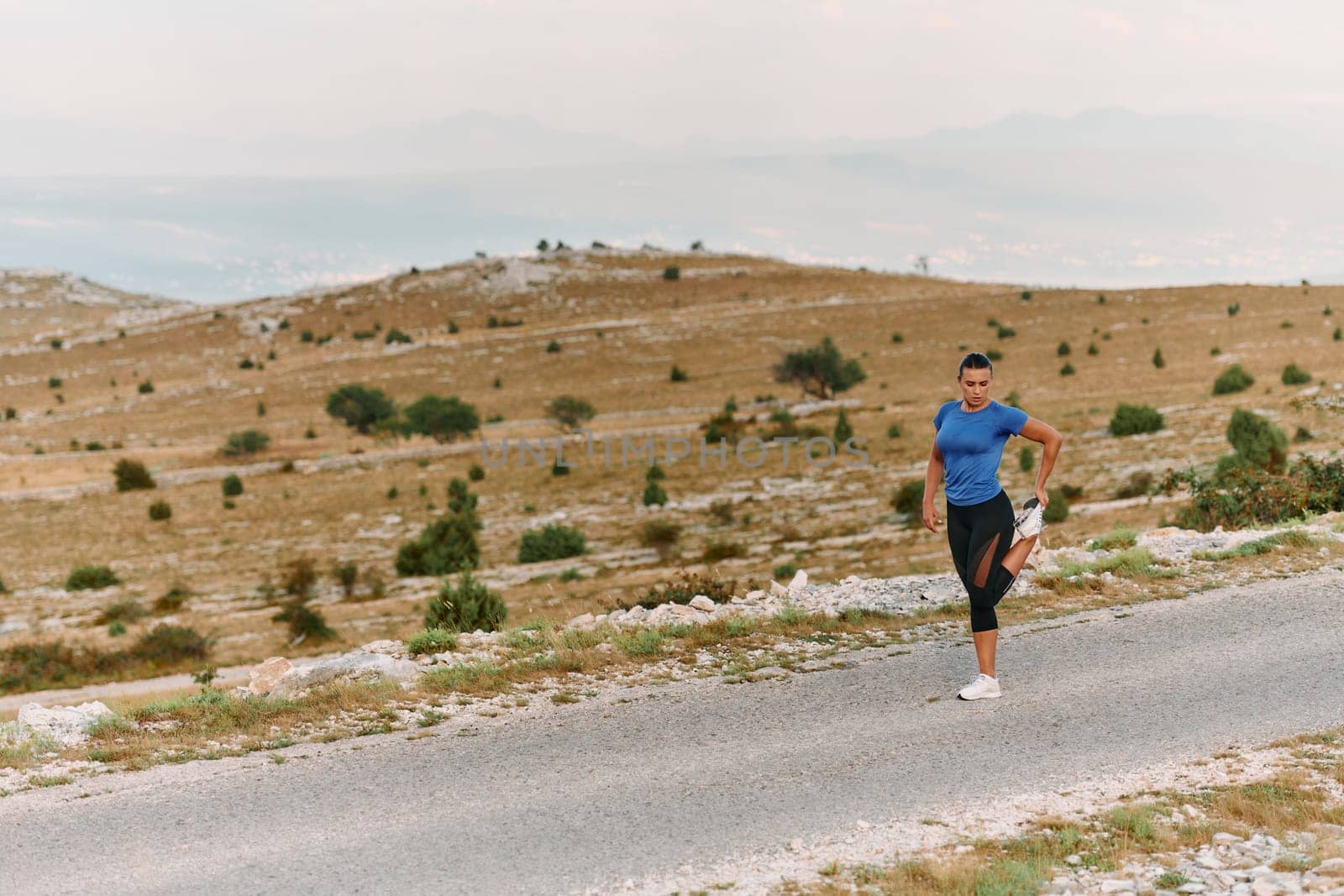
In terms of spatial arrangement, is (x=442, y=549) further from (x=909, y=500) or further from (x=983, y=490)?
(x=983, y=490)

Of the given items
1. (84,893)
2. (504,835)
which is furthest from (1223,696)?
(84,893)

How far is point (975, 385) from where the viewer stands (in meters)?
8.30

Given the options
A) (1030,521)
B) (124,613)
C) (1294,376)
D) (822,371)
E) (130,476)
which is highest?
(822,371)

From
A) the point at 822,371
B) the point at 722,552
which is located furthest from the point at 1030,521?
the point at 822,371

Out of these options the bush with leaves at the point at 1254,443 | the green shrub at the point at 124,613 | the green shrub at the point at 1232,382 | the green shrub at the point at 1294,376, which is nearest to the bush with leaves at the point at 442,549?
the green shrub at the point at 124,613

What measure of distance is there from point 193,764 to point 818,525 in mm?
→ 25410

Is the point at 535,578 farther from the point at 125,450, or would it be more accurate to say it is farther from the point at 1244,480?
the point at 125,450

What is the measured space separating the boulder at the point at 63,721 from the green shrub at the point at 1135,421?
1443 inches

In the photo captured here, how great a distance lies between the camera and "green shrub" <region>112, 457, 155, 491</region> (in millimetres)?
51094

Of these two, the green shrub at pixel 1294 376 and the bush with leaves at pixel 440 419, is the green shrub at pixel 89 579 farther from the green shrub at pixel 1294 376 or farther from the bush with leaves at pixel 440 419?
the green shrub at pixel 1294 376

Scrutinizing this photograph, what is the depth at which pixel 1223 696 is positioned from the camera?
883 cm

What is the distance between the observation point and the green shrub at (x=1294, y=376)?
4134 centimetres

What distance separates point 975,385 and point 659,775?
432 cm

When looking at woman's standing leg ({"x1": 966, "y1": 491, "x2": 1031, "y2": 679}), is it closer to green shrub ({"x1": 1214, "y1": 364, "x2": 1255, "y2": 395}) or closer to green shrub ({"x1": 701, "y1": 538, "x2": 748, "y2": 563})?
green shrub ({"x1": 701, "y1": 538, "x2": 748, "y2": 563})
